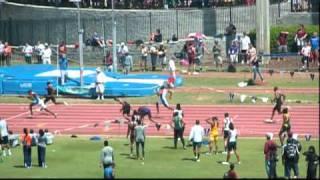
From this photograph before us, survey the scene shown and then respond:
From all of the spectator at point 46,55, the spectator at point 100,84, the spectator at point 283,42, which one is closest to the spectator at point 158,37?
the spectator at point 46,55

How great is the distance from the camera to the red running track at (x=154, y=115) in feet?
117

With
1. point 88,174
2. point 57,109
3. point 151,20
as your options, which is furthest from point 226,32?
point 88,174

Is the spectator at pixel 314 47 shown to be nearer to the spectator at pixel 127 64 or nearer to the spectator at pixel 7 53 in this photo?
the spectator at pixel 127 64

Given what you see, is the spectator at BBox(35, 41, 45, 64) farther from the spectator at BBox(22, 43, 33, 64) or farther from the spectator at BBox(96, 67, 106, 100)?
the spectator at BBox(96, 67, 106, 100)

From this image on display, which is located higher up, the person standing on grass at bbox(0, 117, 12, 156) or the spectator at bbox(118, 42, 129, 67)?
the spectator at bbox(118, 42, 129, 67)

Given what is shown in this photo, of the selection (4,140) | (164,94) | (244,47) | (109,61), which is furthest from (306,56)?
(4,140)

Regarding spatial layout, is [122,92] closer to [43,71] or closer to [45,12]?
[43,71]

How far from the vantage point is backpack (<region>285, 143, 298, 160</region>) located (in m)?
26.2

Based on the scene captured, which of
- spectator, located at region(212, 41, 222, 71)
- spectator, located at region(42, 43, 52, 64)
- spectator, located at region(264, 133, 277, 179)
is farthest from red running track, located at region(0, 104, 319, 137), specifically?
spectator, located at region(42, 43, 52, 64)

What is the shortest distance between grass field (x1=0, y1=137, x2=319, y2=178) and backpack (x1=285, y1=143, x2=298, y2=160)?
104 cm

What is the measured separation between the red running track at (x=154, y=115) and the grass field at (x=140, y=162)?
5.65 ft

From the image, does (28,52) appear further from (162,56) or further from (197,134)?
(197,134)

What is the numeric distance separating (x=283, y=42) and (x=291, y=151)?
80.5 feet

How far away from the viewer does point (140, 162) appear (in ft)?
97.6
